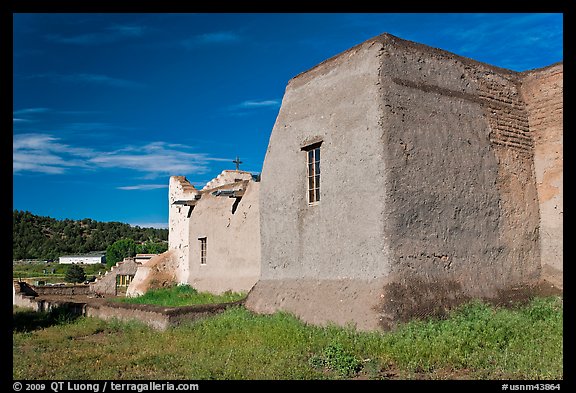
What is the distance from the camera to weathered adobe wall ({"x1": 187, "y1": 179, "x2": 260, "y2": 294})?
15.2m

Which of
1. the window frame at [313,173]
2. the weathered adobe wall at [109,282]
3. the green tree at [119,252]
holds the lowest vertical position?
the weathered adobe wall at [109,282]

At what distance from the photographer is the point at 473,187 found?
1026cm

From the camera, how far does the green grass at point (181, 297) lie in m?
14.8

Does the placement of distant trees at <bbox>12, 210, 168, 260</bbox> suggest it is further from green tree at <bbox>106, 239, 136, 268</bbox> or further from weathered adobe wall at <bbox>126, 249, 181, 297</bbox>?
weathered adobe wall at <bbox>126, 249, 181, 297</bbox>

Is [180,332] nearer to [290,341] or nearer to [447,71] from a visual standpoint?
[290,341]

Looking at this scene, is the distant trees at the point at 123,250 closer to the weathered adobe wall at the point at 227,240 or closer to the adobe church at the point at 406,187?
the weathered adobe wall at the point at 227,240

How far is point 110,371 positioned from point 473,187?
23.7ft

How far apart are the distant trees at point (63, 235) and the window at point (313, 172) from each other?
56.8 m

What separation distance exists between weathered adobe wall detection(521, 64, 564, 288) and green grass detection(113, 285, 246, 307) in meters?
7.77

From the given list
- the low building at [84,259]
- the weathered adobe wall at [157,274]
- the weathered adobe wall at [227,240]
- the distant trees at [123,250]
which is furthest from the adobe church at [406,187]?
the low building at [84,259]

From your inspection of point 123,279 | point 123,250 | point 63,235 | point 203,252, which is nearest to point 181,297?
point 203,252

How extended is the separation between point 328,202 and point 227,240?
688 centimetres

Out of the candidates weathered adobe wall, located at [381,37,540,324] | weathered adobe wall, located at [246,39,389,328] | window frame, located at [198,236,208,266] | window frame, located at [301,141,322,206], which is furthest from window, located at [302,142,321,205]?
window frame, located at [198,236,208,266]

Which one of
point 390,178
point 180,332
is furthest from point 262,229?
point 390,178
